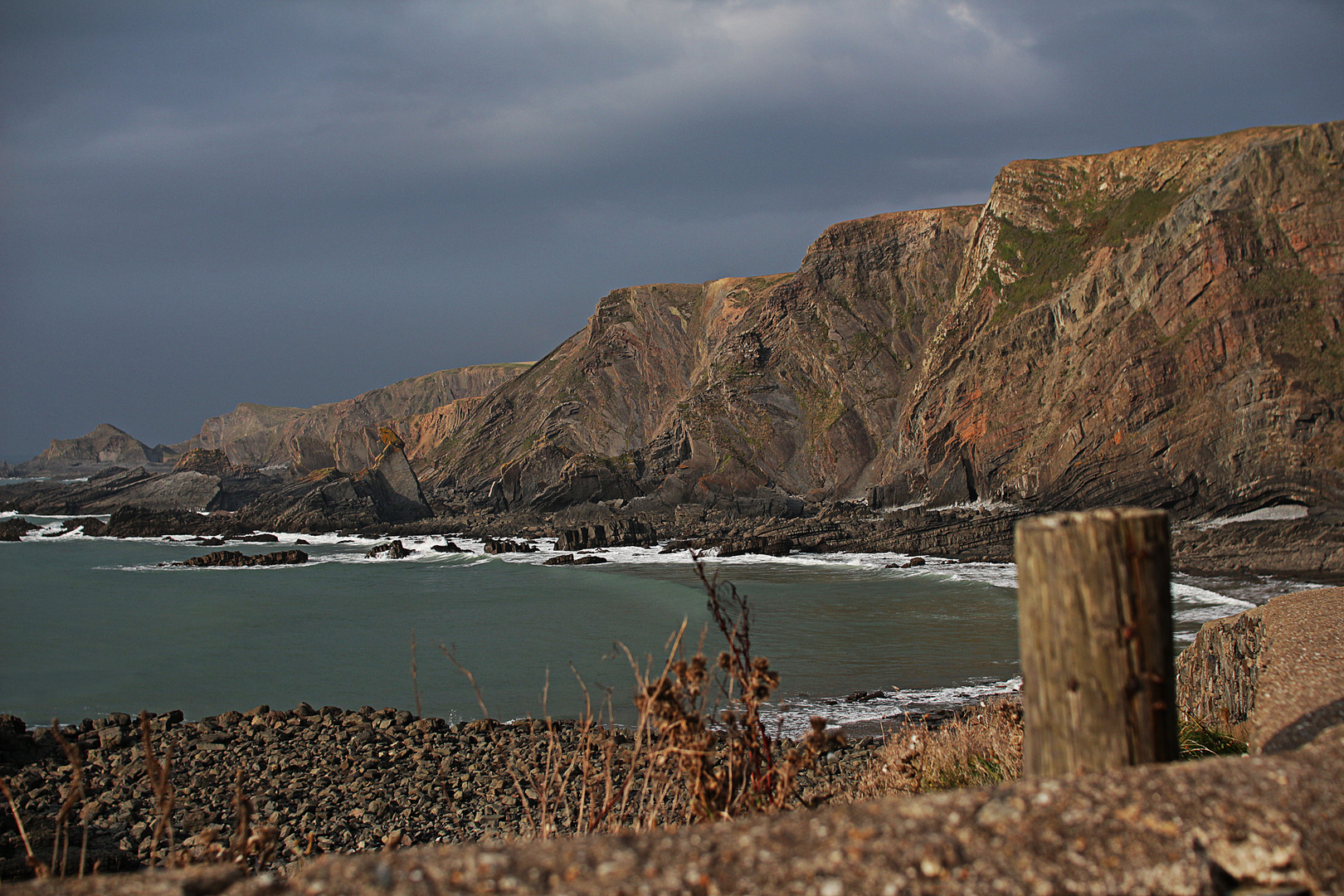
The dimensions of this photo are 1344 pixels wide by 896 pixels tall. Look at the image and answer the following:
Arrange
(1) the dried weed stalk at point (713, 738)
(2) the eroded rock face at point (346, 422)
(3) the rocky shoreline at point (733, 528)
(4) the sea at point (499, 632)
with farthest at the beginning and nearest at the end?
(2) the eroded rock face at point (346, 422) < (3) the rocky shoreline at point (733, 528) < (4) the sea at point (499, 632) < (1) the dried weed stalk at point (713, 738)

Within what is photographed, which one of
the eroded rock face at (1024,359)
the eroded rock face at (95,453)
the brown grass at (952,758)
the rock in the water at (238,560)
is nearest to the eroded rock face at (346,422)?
the eroded rock face at (95,453)

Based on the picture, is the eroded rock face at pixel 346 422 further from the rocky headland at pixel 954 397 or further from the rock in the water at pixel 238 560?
the rock in the water at pixel 238 560

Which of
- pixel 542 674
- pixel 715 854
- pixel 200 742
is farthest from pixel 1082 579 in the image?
pixel 542 674

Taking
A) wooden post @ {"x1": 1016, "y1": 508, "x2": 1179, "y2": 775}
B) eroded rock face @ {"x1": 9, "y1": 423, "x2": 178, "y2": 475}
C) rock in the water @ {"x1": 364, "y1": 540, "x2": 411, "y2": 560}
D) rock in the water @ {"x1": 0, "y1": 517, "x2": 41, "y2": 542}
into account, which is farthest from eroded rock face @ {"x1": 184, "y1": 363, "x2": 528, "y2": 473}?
wooden post @ {"x1": 1016, "y1": 508, "x2": 1179, "y2": 775}

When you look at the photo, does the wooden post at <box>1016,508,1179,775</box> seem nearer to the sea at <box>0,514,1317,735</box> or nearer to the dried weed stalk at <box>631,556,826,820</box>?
the dried weed stalk at <box>631,556,826,820</box>

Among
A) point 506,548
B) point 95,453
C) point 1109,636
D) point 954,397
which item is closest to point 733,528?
point 506,548

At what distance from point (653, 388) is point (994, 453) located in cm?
3854

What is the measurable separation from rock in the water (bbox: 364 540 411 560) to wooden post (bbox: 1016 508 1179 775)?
38.5 meters

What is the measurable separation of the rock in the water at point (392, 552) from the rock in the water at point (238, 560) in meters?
3.56

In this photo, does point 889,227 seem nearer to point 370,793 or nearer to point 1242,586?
point 1242,586

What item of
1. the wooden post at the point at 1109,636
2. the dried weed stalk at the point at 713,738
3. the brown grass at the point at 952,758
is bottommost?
the brown grass at the point at 952,758

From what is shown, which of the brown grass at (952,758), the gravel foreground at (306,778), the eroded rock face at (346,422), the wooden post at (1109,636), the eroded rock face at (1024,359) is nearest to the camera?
the wooden post at (1109,636)

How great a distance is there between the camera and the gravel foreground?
7.19 meters

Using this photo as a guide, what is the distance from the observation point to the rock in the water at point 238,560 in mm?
35219
